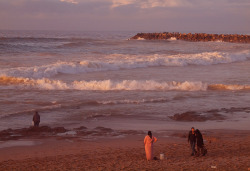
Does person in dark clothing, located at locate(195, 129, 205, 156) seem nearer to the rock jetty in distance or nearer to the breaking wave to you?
the breaking wave

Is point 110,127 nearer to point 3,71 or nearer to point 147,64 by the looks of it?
point 3,71

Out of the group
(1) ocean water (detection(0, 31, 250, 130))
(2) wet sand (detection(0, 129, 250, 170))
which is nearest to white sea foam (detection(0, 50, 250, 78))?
(1) ocean water (detection(0, 31, 250, 130))

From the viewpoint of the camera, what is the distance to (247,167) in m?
6.76

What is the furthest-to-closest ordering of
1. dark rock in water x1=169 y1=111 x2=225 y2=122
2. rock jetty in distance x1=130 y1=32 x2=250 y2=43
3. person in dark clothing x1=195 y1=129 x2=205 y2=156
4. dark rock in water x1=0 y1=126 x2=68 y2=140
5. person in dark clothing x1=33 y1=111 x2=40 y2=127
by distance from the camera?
rock jetty in distance x1=130 y1=32 x2=250 y2=43
dark rock in water x1=169 y1=111 x2=225 y2=122
person in dark clothing x1=33 y1=111 x2=40 y2=127
dark rock in water x1=0 y1=126 x2=68 y2=140
person in dark clothing x1=195 y1=129 x2=205 y2=156

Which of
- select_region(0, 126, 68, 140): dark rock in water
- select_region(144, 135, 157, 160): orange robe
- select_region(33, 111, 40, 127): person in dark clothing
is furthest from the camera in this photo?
select_region(33, 111, 40, 127): person in dark clothing

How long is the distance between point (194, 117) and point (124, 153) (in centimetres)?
423

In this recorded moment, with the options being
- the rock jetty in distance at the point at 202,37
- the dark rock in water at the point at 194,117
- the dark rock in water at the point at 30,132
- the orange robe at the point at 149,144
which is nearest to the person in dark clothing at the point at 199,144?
the orange robe at the point at 149,144

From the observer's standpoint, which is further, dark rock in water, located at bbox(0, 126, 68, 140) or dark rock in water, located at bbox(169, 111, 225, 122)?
dark rock in water, located at bbox(169, 111, 225, 122)

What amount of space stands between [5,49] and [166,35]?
124 ft

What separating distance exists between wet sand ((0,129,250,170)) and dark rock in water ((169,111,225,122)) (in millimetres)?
1255

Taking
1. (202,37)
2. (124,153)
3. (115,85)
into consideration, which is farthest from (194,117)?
(202,37)

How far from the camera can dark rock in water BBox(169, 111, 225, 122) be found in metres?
11.7

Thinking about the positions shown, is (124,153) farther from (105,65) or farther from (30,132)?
(105,65)

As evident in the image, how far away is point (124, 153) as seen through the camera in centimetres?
843
